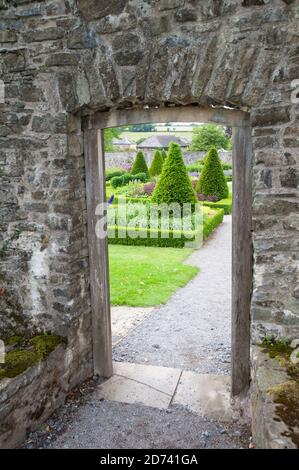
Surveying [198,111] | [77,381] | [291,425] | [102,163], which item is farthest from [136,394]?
[198,111]

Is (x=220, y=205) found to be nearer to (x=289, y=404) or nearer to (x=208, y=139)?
(x=289, y=404)

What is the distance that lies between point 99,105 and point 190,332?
12.2 feet

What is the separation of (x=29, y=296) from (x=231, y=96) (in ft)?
9.01

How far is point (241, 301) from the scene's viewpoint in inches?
157

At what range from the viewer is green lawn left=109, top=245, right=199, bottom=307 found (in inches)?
290

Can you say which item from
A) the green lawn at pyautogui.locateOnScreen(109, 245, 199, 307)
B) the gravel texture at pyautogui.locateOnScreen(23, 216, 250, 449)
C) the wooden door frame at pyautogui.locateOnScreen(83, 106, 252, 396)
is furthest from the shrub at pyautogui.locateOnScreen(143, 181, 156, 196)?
the wooden door frame at pyautogui.locateOnScreen(83, 106, 252, 396)

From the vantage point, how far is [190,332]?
20.0 feet

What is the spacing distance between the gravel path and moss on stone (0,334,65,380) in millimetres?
1435

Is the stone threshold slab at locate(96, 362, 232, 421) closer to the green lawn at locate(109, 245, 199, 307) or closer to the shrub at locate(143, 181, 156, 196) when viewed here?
the green lawn at locate(109, 245, 199, 307)

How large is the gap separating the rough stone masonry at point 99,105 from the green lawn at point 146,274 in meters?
2.94

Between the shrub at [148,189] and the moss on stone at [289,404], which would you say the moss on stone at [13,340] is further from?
the shrub at [148,189]
